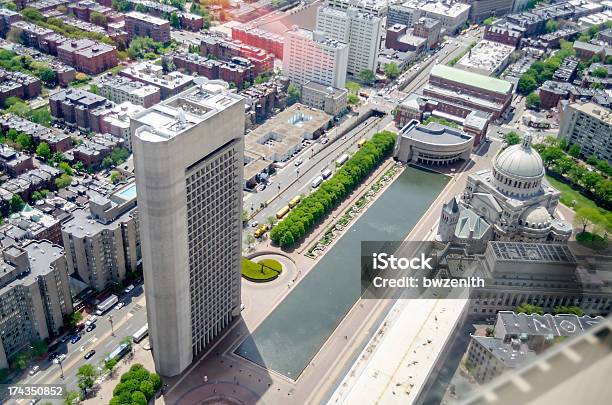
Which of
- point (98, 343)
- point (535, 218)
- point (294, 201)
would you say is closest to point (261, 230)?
point (294, 201)

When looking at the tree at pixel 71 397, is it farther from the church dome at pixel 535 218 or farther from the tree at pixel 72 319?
the church dome at pixel 535 218

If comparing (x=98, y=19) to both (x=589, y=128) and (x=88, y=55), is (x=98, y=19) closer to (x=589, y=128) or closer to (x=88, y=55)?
(x=88, y=55)

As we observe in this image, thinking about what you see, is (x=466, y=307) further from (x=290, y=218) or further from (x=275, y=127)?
(x=275, y=127)

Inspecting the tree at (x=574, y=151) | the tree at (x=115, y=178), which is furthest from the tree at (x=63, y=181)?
the tree at (x=574, y=151)

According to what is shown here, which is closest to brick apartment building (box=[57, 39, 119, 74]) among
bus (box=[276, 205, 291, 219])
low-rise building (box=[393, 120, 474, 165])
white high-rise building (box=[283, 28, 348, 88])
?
white high-rise building (box=[283, 28, 348, 88])

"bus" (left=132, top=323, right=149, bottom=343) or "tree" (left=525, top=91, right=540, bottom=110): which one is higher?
"tree" (left=525, top=91, right=540, bottom=110)

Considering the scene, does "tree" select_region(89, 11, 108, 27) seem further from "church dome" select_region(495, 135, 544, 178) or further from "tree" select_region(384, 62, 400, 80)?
"church dome" select_region(495, 135, 544, 178)

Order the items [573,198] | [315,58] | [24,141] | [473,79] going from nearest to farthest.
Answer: [24,141], [573,198], [473,79], [315,58]
